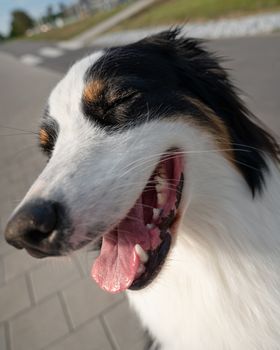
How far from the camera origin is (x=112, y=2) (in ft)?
168

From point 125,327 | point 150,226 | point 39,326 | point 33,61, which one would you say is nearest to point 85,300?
point 39,326

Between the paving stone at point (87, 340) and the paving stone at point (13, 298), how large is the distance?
0.67 meters

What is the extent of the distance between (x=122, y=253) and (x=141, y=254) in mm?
115

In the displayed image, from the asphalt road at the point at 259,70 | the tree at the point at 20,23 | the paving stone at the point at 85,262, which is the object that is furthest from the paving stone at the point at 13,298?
the tree at the point at 20,23

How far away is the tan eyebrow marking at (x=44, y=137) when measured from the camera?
6.91 feet

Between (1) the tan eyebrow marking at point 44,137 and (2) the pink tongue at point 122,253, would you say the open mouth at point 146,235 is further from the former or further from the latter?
(1) the tan eyebrow marking at point 44,137

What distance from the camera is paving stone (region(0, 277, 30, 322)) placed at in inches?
147

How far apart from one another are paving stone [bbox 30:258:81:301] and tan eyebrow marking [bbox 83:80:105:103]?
2304 millimetres

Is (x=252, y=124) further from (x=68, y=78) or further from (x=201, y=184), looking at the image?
(x=68, y=78)

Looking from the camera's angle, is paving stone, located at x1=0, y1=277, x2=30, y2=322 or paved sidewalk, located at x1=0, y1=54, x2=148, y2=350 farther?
paving stone, located at x1=0, y1=277, x2=30, y2=322

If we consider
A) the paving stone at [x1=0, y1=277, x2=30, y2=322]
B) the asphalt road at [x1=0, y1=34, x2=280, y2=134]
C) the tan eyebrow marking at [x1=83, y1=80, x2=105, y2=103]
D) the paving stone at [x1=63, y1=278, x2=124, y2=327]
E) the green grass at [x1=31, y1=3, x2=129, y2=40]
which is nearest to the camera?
the tan eyebrow marking at [x1=83, y1=80, x2=105, y2=103]

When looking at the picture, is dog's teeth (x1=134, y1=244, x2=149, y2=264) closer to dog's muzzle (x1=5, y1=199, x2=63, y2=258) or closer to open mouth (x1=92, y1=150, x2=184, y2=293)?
open mouth (x1=92, y1=150, x2=184, y2=293)

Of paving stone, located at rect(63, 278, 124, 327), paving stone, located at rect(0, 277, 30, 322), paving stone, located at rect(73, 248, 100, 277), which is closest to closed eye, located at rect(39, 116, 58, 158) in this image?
paving stone, located at rect(63, 278, 124, 327)

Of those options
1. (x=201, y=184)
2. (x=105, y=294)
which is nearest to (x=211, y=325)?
(x=201, y=184)
